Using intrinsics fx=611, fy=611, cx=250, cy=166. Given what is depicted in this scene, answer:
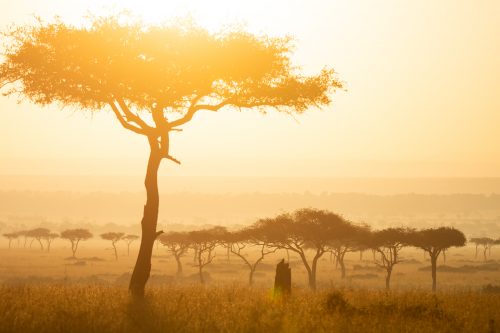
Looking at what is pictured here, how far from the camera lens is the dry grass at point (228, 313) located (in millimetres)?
13102

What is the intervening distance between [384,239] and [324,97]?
192ft

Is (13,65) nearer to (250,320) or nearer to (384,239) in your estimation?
(250,320)

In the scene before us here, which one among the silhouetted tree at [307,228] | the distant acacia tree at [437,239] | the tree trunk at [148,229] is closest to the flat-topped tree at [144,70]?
the tree trunk at [148,229]

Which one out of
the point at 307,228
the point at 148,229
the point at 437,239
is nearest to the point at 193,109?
the point at 148,229

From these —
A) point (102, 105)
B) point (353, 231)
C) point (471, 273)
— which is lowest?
point (471, 273)

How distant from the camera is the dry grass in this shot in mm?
13102

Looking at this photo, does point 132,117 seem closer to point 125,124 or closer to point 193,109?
point 125,124

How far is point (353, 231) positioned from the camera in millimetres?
67312

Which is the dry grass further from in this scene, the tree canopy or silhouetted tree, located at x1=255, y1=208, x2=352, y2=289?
silhouetted tree, located at x1=255, y1=208, x2=352, y2=289

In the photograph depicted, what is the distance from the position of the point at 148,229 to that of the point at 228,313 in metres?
5.73

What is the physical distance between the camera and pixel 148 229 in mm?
19297

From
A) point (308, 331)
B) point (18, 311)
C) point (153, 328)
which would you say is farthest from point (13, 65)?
point (308, 331)

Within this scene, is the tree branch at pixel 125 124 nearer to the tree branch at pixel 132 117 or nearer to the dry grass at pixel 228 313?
the tree branch at pixel 132 117

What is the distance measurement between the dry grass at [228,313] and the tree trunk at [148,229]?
0.63 metres
